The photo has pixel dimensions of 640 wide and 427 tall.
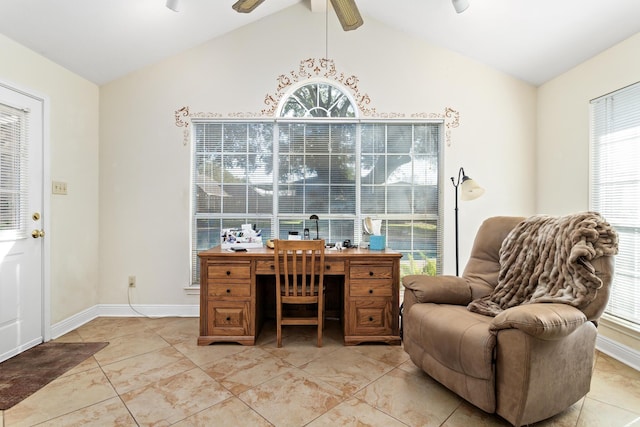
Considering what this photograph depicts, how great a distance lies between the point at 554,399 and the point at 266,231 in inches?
100

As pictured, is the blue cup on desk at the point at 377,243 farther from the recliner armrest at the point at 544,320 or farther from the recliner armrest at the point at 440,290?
the recliner armrest at the point at 544,320

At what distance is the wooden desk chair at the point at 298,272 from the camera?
232 cm

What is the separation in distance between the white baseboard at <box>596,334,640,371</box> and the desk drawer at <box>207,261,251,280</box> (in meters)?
2.82

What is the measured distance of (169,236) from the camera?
10.2 feet

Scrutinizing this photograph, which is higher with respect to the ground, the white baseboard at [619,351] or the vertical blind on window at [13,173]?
the vertical blind on window at [13,173]

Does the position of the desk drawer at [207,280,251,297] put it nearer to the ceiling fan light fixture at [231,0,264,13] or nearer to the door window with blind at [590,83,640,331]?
the ceiling fan light fixture at [231,0,264,13]

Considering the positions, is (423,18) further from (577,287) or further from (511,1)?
(577,287)

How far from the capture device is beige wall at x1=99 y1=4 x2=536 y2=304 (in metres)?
3.08

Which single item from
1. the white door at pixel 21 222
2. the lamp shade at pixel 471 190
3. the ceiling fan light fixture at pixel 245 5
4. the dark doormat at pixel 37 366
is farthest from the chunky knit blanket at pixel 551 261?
the white door at pixel 21 222

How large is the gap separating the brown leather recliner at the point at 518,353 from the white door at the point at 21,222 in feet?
9.60

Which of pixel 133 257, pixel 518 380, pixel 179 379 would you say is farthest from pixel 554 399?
pixel 133 257

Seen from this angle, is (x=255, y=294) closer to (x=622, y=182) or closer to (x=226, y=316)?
(x=226, y=316)

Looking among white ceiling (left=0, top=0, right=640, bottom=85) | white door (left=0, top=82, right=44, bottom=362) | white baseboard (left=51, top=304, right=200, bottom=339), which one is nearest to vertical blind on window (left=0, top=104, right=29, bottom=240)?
white door (left=0, top=82, right=44, bottom=362)

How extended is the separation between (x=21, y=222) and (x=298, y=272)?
2.15 meters
